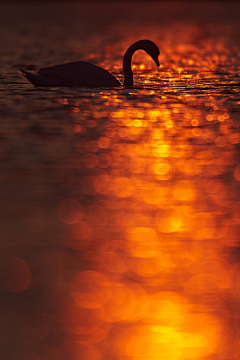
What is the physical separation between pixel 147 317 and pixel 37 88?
14436mm

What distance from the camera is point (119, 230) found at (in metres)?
8.13

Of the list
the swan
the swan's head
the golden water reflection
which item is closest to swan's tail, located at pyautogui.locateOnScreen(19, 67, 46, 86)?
the swan

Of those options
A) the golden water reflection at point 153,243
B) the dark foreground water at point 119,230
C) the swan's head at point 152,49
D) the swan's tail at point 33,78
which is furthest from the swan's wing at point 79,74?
the golden water reflection at point 153,243

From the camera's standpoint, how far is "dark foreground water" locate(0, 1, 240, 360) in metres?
5.69

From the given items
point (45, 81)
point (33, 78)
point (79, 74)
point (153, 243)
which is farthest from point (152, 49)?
point (153, 243)

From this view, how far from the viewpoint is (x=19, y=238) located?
305 inches

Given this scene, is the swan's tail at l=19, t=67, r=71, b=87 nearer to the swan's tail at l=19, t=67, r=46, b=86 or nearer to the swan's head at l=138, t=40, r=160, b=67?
the swan's tail at l=19, t=67, r=46, b=86

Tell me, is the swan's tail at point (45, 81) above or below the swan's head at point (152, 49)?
below

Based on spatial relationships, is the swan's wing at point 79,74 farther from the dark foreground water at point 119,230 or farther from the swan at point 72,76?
the dark foreground water at point 119,230

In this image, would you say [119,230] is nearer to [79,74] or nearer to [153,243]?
[153,243]

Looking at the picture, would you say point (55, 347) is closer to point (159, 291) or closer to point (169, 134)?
point (159, 291)

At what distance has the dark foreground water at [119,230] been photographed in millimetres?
5691

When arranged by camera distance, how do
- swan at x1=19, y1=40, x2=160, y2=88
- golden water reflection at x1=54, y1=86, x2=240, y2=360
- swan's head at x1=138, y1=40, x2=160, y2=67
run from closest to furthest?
golden water reflection at x1=54, y1=86, x2=240, y2=360, swan at x1=19, y1=40, x2=160, y2=88, swan's head at x1=138, y1=40, x2=160, y2=67

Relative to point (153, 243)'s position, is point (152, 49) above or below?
above
